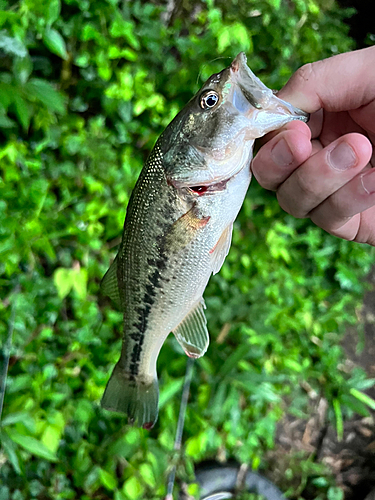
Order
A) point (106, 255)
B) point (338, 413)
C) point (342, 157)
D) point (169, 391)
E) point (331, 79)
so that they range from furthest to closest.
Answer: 1. point (338, 413)
2. point (106, 255)
3. point (169, 391)
4. point (331, 79)
5. point (342, 157)

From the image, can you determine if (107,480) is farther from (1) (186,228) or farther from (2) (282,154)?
(2) (282,154)

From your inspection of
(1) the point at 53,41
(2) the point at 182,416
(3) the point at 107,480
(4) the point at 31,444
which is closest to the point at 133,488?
(3) the point at 107,480

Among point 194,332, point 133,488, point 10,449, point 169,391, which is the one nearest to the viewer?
point 194,332

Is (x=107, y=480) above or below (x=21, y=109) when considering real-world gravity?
below

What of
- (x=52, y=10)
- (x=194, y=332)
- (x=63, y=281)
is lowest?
(x=63, y=281)

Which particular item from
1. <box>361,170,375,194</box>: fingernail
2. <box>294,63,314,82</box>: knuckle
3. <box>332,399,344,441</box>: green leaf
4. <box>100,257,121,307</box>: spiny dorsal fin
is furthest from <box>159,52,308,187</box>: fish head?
Answer: <box>332,399,344,441</box>: green leaf

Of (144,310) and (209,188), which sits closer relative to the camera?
(209,188)

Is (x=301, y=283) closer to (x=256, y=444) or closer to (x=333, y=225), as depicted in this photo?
(x=256, y=444)
